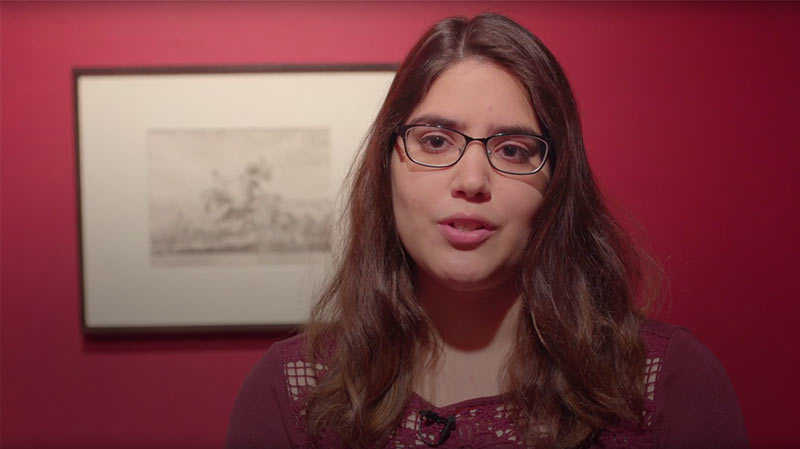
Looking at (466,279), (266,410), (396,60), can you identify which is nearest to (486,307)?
(466,279)

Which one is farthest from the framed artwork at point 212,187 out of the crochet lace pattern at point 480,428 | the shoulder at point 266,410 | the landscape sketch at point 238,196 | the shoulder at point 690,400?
the shoulder at point 690,400

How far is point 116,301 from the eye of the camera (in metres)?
1.60

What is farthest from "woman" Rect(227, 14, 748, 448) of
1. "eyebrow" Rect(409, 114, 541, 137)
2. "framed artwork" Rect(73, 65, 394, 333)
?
"framed artwork" Rect(73, 65, 394, 333)

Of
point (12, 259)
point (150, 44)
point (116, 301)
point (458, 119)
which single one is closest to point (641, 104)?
point (458, 119)

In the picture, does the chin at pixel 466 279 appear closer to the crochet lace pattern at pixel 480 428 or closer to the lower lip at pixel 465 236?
the lower lip at pixel 465 236

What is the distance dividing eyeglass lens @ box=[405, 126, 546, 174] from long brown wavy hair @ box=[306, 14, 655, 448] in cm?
4

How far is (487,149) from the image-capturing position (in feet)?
2.95

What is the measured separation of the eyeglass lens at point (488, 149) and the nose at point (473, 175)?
13 mm

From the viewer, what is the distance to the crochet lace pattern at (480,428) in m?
0.93

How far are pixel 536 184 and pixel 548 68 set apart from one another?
0.55ft

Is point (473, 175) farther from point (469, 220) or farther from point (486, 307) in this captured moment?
point (486, 307)

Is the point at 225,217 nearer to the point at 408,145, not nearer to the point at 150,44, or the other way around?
the point at 150,44

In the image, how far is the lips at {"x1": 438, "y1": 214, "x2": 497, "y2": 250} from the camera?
34.9 inches

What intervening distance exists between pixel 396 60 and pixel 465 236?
784 millimetres
